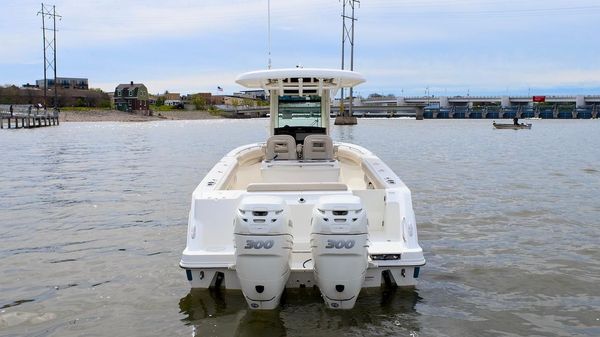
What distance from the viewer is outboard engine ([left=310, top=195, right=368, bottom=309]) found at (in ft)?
18.5

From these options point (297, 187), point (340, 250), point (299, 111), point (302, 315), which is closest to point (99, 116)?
point (299, 111)

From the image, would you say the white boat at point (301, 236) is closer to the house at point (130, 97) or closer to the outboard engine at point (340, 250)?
the outboard engine at point (340, 250)

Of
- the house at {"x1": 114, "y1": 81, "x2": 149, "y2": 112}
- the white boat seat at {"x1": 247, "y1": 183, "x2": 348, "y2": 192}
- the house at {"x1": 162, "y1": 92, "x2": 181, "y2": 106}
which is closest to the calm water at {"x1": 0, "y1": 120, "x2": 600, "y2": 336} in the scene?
the white boat seat at {"x1": 247, "y1": 183, "x2": 348, "y2": 192}

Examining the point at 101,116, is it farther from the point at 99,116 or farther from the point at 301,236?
the point at 301,236

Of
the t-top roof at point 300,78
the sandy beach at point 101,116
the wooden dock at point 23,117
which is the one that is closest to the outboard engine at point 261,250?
the t-top roof at point 300,78

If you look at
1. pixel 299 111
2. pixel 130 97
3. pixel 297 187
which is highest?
pixel 130 97

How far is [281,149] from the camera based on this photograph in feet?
36.4

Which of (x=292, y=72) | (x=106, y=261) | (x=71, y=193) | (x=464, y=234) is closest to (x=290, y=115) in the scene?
(x=292, y=72)

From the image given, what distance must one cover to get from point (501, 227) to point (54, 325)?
822 cm

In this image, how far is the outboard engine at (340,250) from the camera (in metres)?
5.64

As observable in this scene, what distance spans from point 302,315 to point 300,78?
15.7ft

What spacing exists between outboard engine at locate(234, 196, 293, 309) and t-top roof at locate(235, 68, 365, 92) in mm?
4057

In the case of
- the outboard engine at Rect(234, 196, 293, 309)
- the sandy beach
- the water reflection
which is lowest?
the water reflection

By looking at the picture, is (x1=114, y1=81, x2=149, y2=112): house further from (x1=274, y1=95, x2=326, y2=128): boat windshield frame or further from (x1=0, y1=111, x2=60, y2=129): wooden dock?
(x1=274, y1=95, x2=326, y2=128): boat windshield frame
